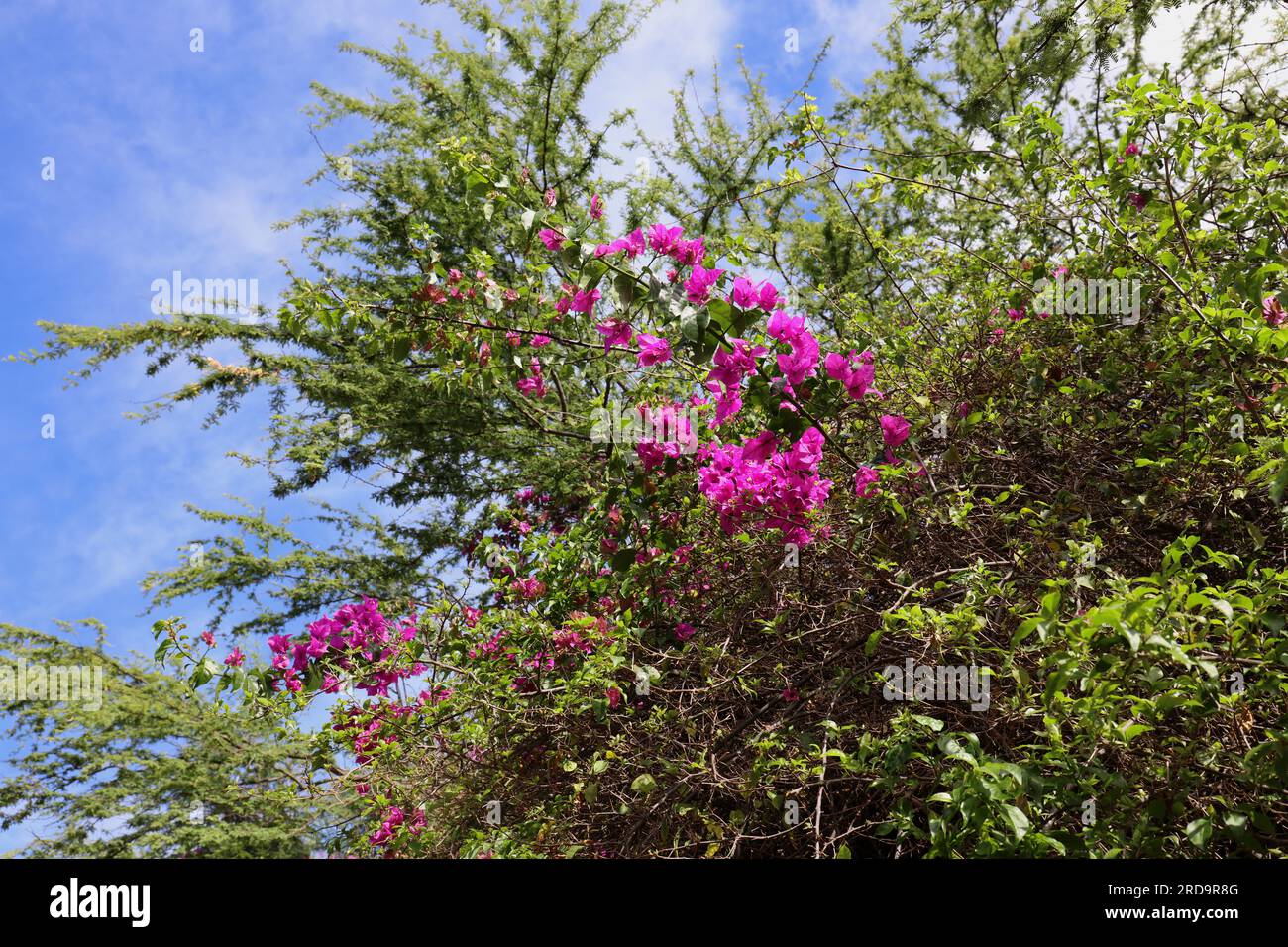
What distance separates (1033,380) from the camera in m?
2.46

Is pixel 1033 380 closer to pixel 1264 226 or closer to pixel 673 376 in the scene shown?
pixel 1264 226

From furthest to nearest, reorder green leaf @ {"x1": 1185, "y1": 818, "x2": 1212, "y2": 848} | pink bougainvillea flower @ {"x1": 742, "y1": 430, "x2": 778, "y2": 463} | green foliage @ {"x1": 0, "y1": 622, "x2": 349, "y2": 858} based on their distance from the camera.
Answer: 1. green foliage @ {"x1": 0, "y1": 622, "x2": 349, "y2": 858}
2. pink bougainvillea flower @ {"x1": 742, "y1": 430, "x2": 778, "y2": 463}
3. green leaf @ {"x1": 1185, "y1": 818, "x2": 1212, "y2": 848}

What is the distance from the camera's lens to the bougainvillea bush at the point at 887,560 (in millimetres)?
1561

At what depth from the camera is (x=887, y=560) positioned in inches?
86.8

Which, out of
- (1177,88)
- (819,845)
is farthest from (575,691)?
(1177,88)

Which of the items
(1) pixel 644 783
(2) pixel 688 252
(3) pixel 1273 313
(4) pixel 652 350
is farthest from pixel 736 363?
(3) pixel 1273 313

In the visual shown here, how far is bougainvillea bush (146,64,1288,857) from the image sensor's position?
1561 millimetres

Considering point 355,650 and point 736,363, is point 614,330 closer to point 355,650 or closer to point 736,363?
point 736,363

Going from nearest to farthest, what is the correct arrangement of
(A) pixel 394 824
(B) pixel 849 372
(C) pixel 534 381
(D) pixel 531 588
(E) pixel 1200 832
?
(E) pixel 1200 832, (B) pixel 849 372, (A) pixel 394 824, (D) pixel 531 588, (C) pixel 534 381

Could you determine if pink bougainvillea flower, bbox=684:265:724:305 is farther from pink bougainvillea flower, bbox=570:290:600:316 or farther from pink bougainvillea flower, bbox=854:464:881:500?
pink bougainvillea flower, bbox=854:464:881:500

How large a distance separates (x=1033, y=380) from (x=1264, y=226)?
28.1 inches

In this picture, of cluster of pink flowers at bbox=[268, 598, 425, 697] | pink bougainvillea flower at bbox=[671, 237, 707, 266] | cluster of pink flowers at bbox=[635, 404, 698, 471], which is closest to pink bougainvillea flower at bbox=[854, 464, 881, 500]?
cluster of pink flowers at bbox=[635, 404, 698, 471]

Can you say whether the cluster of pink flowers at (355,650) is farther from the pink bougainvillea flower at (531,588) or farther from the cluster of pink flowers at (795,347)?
the cluster of pink flowers at (795,347)

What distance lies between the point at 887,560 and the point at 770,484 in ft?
1.17
